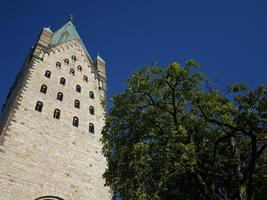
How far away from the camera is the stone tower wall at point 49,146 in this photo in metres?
21.4

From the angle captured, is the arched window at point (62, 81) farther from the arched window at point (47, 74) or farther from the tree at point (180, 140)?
the tree at point (180, 140)

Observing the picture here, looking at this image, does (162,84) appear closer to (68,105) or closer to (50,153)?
(50,153)

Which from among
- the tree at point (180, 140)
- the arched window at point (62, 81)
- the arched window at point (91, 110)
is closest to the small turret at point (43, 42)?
the arched window at point (62, 81)

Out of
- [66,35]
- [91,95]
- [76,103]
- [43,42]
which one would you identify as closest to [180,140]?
[76,103]

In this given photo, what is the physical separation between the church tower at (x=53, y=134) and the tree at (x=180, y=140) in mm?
3229

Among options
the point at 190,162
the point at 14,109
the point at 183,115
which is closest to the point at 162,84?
the point at 183,115

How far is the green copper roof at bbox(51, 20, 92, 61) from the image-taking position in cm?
4078

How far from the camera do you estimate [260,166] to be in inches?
641

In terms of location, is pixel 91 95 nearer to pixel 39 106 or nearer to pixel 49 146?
pixel 39 106

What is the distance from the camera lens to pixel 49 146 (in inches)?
960

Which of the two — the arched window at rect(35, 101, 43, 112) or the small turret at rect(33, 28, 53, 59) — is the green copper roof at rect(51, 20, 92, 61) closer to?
the small turret at rect(33, 28, 53, 59)

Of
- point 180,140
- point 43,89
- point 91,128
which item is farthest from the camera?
point 43,89

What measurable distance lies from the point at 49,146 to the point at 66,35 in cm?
2308

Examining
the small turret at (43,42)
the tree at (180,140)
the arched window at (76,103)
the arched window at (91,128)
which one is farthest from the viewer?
the small turret at (43,42)
